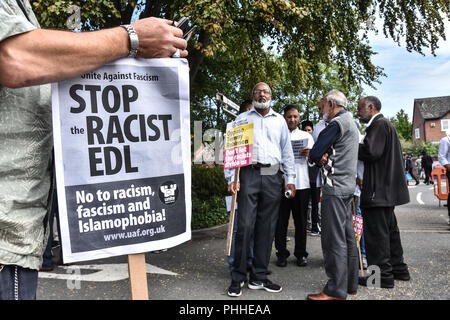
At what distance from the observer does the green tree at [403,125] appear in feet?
272

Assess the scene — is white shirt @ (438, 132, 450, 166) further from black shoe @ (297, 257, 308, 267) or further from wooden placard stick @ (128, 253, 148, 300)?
wooden placard stick @ (128, 253, 148, 300)

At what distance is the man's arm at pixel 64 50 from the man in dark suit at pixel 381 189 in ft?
12.1

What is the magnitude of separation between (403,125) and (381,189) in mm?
90223

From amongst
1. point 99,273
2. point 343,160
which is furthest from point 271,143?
point 99,273

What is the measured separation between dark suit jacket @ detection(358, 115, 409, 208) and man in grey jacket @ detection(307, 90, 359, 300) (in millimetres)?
543

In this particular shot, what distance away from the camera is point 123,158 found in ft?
4.71

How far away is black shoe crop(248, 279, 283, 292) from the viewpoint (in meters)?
4.24

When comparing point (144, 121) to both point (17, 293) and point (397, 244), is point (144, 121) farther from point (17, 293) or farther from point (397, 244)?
point (397, 244)

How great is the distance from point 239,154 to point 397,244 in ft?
7.80

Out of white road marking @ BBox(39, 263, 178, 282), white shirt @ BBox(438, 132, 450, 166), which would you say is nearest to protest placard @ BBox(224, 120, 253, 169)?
white road marking @ BBox(39, 263, 178, 282)

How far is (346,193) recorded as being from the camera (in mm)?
3967

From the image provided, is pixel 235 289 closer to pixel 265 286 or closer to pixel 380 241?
pixel 265 286
